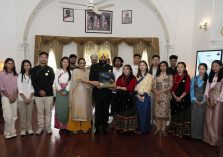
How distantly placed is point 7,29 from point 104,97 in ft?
16.6

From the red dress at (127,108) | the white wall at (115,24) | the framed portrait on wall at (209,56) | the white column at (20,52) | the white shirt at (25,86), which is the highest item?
the white wall at (115,24)

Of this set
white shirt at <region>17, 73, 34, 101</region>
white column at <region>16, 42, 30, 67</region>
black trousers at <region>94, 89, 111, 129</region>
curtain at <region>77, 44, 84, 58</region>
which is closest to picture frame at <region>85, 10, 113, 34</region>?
curtain at <region>77, 44, 84, 58</region>

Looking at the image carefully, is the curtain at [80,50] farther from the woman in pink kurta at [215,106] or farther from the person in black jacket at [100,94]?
the woman in pink kurta at [215,106]

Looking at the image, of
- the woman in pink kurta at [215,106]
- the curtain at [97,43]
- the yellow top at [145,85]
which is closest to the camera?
the woman in pink kurta at [215,106]

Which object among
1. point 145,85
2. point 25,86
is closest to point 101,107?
point 145,85

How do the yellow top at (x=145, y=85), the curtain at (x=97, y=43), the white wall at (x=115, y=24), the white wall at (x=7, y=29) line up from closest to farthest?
the yellow top at (x=145, y=85)
the white wall at (x=7, y=29)
the curtain at (x=97, y=43)
the white wall at (x=115, y=24)

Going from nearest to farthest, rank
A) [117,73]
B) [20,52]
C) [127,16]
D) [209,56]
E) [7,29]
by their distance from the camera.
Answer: [117,73] < [209,56] < [7,29] < [20,52] < [127,16]

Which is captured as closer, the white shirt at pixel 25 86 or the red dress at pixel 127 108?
the white shirt at pixel 25 86

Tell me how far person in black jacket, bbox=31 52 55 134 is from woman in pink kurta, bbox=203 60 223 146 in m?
3.04

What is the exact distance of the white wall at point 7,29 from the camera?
26.2 ft

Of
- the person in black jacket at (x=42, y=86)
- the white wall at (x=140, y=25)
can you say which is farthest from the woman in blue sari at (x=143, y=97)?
the white wall at (x=140, y=25)

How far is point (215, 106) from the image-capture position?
4.39 metres

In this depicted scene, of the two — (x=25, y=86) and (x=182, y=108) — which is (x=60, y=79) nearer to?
(x=25, y=86)

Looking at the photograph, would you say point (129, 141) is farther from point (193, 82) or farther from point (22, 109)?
point (22, 109)
